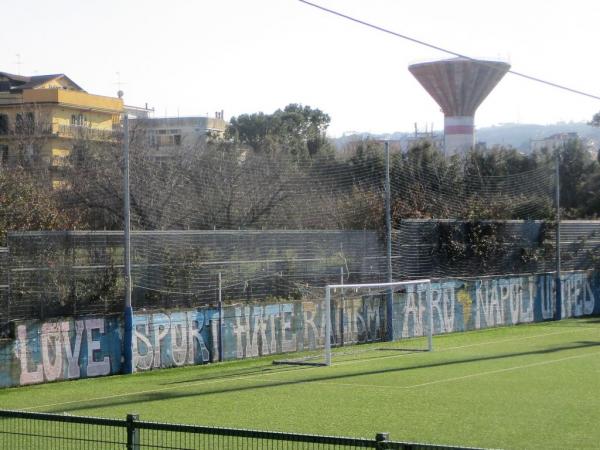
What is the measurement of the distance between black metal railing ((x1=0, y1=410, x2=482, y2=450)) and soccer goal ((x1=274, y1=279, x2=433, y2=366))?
→ 13.5m

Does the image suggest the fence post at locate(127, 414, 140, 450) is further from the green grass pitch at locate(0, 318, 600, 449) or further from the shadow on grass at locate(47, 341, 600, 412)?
the shadow on grass at locate(47, 341, 600, 412)

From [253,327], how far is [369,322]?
5622 mm

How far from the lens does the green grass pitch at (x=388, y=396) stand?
1655 centimetres

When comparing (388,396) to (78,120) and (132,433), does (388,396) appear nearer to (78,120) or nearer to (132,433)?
(132,433)

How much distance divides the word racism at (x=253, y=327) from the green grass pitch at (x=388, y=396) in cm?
62

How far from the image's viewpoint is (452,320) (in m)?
37.8

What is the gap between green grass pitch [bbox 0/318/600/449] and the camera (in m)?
16.5

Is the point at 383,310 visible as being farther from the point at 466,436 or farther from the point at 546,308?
the point at 466,436

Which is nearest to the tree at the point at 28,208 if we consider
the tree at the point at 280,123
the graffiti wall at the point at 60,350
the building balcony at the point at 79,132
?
the graffiti wall at the point at 60,350

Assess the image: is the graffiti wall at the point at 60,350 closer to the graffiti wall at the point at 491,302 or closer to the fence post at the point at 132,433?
the graffiti wall at the point at 491,302

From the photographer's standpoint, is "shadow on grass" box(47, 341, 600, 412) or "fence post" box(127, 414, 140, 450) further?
"shadow on grass" box(47, 341, 600, 412)

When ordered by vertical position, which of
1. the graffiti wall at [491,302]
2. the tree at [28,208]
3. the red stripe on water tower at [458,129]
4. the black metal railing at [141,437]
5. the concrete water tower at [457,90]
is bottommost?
the graffiti wall at [491,302]

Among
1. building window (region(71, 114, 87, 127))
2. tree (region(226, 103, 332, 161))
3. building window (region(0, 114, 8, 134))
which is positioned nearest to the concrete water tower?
tree (region(226, 103, 332, 161))

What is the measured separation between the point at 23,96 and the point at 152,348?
44.3m
